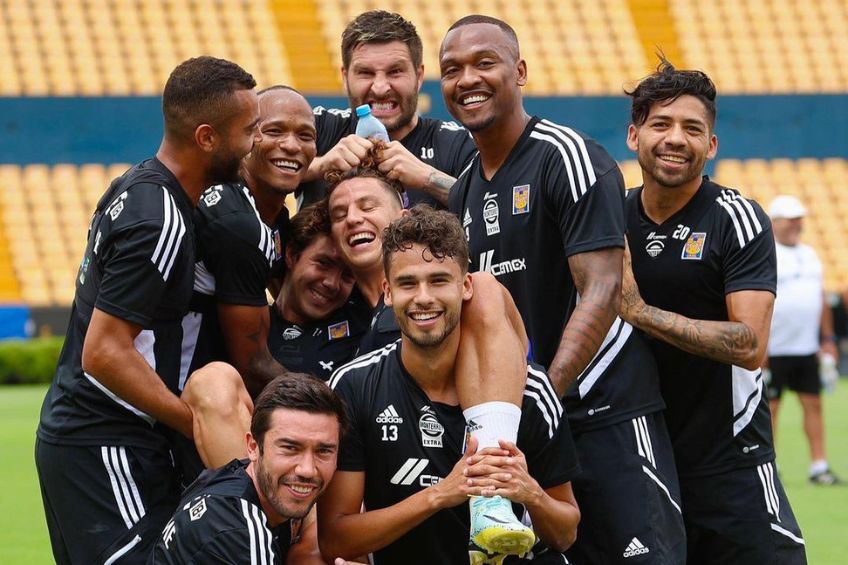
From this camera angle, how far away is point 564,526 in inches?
179

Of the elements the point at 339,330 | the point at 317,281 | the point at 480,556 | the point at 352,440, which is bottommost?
the point at 480,556

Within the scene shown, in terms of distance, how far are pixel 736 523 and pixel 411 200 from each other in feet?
7.01

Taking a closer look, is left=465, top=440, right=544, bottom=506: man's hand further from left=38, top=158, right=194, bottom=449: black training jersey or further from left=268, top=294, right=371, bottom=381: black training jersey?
left=268, top=294, right=371, bottom=381: black training jersey

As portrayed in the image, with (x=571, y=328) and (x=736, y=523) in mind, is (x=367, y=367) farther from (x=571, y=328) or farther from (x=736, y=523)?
(x=736, y=523)

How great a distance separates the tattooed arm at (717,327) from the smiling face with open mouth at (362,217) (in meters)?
1.15

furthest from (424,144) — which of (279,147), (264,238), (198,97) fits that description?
(198,97)

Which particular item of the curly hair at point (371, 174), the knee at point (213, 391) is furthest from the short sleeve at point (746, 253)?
the knee at point (213, 391)

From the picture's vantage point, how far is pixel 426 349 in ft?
14.9

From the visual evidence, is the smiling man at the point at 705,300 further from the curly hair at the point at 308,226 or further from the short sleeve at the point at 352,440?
the curly hair at the point at 308,226

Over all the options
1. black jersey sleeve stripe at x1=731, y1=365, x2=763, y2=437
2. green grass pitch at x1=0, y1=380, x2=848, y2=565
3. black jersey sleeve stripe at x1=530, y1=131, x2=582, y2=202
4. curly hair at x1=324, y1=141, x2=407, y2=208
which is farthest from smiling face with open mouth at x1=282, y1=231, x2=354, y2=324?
green grass pitch at x1=0, y1=380, x2=848, y2=565

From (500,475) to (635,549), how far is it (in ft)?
3.37

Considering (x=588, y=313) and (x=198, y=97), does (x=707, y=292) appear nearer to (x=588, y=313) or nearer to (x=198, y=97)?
(x=588, y=313)

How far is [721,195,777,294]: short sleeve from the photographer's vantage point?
5270mm

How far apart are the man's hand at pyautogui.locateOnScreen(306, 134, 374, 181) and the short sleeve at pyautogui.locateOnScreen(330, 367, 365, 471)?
140 centimetres
